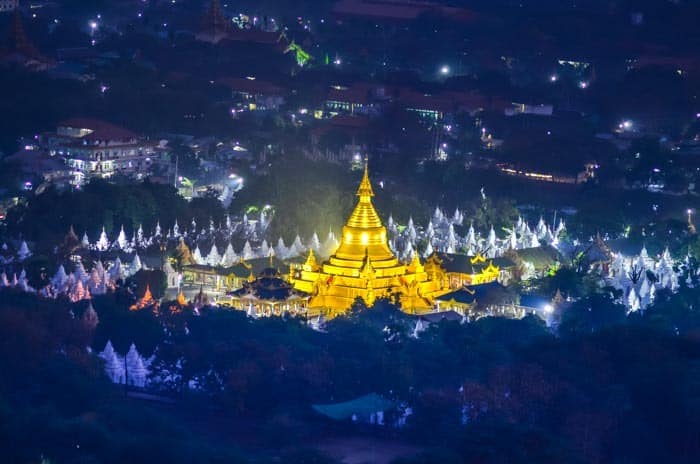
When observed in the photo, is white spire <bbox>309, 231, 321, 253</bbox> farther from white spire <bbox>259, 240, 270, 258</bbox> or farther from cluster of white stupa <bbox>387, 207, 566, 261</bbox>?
cluster of white stupa <bbox>387, 207, 566, 261</bbox>

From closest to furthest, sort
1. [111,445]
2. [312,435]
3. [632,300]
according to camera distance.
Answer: [111,445]
[312,435]
[632,300]

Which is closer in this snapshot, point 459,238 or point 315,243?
point 315,243

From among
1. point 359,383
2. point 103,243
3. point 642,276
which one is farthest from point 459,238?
point 359,383

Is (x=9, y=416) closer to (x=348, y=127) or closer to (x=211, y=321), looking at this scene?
(x=211, y=321)

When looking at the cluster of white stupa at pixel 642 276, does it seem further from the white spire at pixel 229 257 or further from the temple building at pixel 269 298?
the white spire at pixel 229 257

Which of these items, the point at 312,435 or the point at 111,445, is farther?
the point at 312,435

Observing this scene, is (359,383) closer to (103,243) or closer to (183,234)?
(103,243)

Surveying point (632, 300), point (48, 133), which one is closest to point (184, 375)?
point (632, 300)
